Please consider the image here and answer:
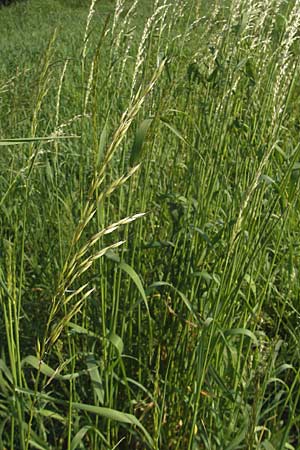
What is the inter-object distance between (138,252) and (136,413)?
389 mm

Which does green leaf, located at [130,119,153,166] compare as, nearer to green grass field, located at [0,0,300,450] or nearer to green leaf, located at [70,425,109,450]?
green grass field, located at [0,0,300,450]

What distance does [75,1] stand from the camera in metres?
17.0

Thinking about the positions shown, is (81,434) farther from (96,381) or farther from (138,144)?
(138,144)

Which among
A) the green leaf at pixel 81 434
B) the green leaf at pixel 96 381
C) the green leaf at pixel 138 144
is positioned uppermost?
the green leaf at pixel 138 144

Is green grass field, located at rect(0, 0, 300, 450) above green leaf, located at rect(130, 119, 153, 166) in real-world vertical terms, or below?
below

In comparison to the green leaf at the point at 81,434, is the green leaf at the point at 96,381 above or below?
above

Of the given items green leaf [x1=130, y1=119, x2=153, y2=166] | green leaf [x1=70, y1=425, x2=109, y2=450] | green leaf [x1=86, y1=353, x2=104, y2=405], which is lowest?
green leaf [x1=70, y1=425, x2=109, y2=450]

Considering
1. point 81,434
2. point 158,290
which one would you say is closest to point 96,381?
point 81,434

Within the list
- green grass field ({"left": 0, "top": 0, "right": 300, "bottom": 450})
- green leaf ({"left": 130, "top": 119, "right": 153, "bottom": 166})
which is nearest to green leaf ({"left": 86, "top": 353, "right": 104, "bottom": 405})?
green grass field ({"left": 0, "top": 0, "right": 300, "bottom": 450})

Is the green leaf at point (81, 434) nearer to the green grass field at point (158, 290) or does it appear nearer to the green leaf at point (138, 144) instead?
the green grass field at point (158, 290)

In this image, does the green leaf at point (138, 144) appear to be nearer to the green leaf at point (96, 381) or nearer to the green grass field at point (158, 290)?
the green grass field at point (158, 290)

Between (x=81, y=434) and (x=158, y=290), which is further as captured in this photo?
(x=158, y=290)

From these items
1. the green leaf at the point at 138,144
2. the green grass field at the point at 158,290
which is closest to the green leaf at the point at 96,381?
the green grass field at the point at 158,290

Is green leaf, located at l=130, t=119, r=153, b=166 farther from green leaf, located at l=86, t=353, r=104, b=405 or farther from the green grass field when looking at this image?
green leaf, located at l=86, t=353, r=104, b=405
